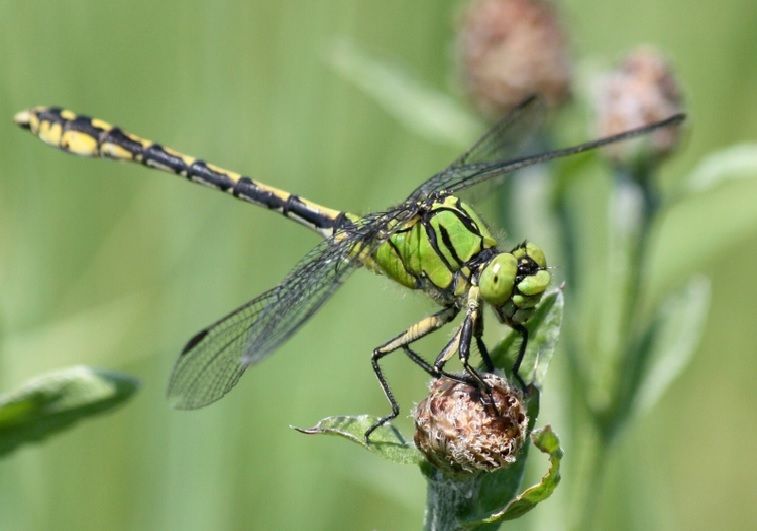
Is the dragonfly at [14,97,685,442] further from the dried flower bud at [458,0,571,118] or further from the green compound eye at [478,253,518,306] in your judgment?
the dried flower bud at [458,0,571,118]

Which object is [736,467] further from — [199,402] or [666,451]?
[199,402]

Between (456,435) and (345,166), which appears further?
(345,166)

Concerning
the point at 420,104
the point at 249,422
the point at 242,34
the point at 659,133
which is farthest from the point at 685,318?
the point at 242,34

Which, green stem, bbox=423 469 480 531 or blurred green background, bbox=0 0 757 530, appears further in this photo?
blurred green background, bbox=0 0 757 530

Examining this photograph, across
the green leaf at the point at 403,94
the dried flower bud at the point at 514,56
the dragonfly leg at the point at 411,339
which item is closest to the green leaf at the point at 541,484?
the dragonfly leg at the point at 411,339

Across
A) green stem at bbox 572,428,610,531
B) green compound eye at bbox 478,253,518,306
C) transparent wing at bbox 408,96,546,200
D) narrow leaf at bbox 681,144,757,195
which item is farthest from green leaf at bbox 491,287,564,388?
transparent wing at bbox 408,96,546,200

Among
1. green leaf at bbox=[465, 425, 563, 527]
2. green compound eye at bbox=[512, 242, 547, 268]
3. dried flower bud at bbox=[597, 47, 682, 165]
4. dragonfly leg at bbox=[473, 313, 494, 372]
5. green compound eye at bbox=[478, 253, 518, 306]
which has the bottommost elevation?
green leaf at bbox=[465, 425, 563, 527]

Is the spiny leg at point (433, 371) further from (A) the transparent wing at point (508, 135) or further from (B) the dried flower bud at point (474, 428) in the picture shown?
(A) the transparent wing at point (508, 135)
